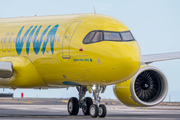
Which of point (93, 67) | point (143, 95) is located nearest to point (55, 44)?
point (93, 67)

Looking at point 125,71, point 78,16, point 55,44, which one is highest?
point 78,16

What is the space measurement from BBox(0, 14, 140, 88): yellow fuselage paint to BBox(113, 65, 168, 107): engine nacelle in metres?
2.35

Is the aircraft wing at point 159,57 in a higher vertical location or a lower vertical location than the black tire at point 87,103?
higher

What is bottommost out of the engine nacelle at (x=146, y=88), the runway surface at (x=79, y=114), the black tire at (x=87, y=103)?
the runway surface at (x=79, y=114)

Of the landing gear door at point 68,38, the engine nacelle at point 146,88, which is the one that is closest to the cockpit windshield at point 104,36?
the landing gear door at point 68,38

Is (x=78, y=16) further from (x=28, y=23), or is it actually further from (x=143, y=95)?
(x=143, y=95)

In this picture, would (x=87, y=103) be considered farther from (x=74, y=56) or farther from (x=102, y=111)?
(x=74, y=56)

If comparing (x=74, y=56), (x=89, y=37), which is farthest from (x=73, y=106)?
(x=89, y=37)

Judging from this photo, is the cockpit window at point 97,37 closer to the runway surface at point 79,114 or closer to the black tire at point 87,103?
the runway surface at point 79,114

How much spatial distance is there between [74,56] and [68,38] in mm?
891

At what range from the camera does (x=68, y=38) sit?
16.1 metres

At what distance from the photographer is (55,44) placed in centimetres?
1645

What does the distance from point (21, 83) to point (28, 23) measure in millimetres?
2897

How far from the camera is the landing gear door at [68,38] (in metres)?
15.9
